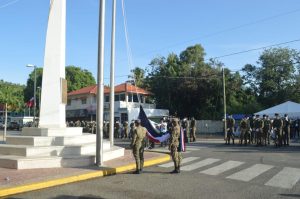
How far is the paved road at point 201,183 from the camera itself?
9.50m

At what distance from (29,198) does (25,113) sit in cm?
8389

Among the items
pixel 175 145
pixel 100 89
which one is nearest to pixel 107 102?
pixel 100 89

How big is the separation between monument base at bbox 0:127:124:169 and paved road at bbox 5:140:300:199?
2.36 m

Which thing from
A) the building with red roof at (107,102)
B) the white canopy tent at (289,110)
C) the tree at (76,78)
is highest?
the tree at (76,78)

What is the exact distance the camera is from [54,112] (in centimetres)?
1675

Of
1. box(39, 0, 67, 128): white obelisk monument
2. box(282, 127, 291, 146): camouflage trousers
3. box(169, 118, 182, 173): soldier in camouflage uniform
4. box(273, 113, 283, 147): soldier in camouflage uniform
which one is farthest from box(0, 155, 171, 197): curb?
box(282, 127, 291, 146): camouflage trousers

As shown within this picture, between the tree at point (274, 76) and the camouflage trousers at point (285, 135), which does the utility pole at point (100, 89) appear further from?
the tree at point (274, 76)

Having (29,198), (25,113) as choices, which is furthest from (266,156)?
(25,113)

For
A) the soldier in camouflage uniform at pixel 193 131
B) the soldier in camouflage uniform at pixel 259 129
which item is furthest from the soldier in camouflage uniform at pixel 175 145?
the soldier in camouflage uniform at pixel 193 131

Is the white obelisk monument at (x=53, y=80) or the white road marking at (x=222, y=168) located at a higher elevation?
the white obelisk monument at (x=53, y=80)

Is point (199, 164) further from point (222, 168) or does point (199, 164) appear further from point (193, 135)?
point (193, 135)

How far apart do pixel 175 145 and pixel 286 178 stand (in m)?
3.35

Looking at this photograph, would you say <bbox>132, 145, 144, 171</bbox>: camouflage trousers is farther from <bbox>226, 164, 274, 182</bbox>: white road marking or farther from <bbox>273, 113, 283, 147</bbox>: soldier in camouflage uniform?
<bbox>273, 113, 283, 147</bbox>: soldier in camouflage uniform

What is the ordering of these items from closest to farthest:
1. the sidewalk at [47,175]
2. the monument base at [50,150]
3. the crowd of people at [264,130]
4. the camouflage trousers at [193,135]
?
the sidewalk at [47,175]
the monument base at [50,150]
the crowd of people at [264,130]
the camouflage trousers at [193,135]
